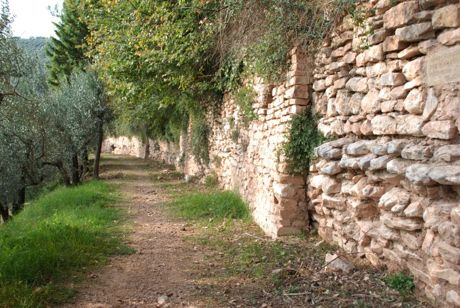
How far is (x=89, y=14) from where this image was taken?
11.5 metres

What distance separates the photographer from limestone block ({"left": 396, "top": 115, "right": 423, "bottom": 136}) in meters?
3.61

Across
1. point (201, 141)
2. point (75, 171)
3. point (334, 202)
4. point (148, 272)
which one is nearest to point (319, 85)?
point (334, 202)

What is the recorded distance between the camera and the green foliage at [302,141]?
226 inches

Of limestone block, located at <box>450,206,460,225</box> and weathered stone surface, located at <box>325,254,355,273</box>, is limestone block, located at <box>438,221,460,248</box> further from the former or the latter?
weathered stone surface, located at <box>325,254,355,273</box>

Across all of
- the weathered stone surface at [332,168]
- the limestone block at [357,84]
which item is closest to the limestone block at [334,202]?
the weathered stone surface at [332,168]

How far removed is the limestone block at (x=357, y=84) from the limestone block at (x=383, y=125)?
0.41 metres

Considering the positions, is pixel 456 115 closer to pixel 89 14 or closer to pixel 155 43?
pixel 155 43

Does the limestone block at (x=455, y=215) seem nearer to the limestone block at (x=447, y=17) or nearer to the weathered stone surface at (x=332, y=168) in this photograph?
the limestone block at (x=447, y=17)

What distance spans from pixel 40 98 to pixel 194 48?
27.4 ft

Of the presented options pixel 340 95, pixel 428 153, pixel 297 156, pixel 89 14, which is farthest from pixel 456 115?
pixel 89 14

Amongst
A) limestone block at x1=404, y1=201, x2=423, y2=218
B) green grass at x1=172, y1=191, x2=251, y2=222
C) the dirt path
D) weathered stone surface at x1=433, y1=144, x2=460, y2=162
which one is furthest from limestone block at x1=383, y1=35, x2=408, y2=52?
green grass at x1=172, y1=191, x2=251, y2=222

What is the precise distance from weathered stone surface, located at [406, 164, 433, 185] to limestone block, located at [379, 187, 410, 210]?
27 centimetres

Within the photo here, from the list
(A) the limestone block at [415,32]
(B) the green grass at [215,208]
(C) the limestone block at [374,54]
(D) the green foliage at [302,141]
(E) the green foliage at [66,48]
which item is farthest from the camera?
(E) the green foliage at [66,48]

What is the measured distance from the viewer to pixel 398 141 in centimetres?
387
